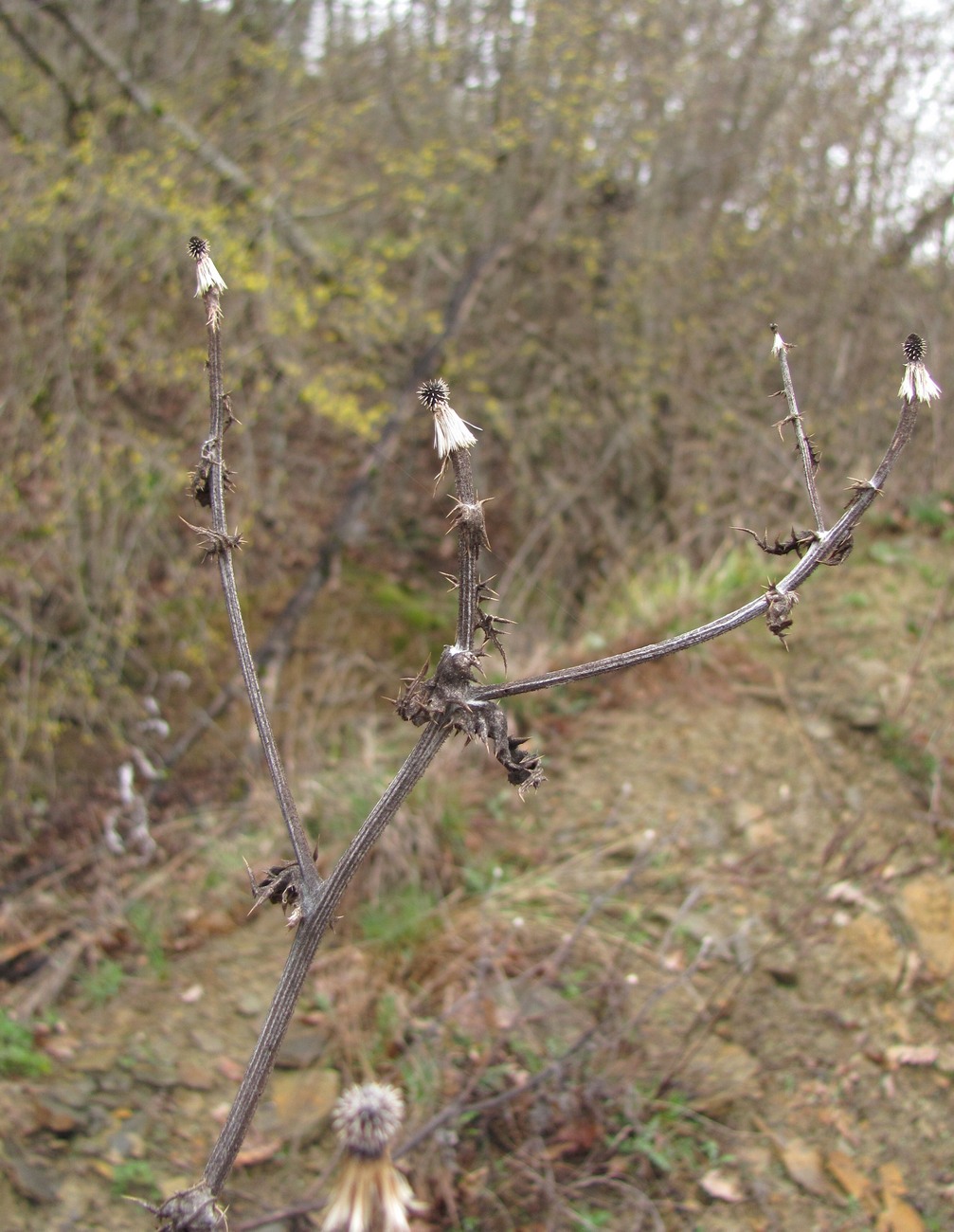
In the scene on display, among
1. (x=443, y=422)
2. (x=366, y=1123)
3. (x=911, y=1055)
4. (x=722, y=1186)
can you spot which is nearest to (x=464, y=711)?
(x=443, y=422)

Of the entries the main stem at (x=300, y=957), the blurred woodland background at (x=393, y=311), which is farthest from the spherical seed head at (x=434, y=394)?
the blurred woodland background at (x=393, y=311)

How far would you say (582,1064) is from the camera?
3178 mm

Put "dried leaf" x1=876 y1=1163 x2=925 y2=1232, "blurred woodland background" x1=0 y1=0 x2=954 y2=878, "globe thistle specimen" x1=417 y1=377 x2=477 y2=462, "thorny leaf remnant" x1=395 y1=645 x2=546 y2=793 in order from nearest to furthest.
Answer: "globe thistle specimen" x1=417 y1=377 x2=477 y2=462
"thorny leaf remnant" x1=395 y1=645 x2=546 y2=793
"dried leaf" x1=876 y1=1163 x2=925 y2=1232
"blurred woodland background" x1=0 y1=0 x2=954 y2=878

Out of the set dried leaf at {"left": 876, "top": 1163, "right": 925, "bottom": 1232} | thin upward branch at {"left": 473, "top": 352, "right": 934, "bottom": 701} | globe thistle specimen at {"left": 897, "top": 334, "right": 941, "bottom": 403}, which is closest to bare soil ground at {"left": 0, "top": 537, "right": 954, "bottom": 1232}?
dried leaf at {"left": 876, "top": 1163, "right": 925, "bottom": 1232}

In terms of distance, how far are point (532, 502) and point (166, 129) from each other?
3800 mm

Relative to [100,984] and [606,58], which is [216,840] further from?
[606,58]

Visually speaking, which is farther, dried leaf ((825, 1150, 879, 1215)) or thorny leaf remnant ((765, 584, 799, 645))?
dried leaf ((825, 1150, 879, 1215))

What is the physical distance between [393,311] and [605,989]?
585cm

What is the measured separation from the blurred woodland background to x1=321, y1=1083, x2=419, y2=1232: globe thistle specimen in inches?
175

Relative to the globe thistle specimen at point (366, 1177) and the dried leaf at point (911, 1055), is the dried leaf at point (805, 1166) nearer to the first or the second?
the dried leaf at point (911, 1055)

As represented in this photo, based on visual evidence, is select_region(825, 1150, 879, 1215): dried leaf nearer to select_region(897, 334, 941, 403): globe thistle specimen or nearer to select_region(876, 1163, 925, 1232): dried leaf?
select_region(876, 1163, 925, 1232): dried leaf

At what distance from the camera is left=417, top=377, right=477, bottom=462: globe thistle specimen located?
1.16 meters

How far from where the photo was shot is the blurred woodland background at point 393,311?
5.84 m

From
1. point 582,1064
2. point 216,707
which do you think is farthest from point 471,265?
point 582,1064
